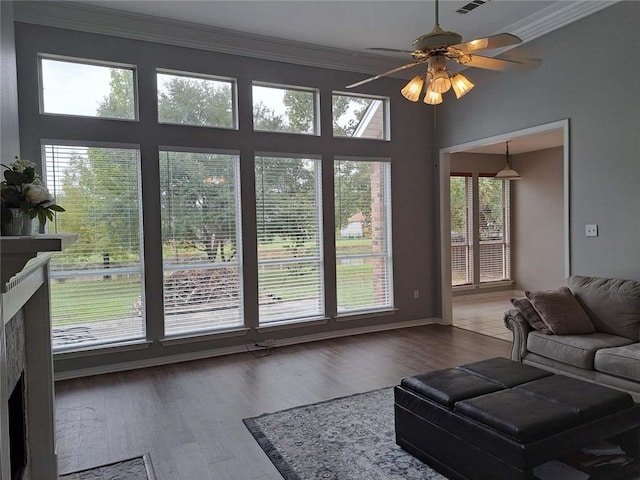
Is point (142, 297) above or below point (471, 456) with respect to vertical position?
above

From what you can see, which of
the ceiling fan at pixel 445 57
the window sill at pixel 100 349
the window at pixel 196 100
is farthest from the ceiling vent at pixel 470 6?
the window sill at pixel 100 349

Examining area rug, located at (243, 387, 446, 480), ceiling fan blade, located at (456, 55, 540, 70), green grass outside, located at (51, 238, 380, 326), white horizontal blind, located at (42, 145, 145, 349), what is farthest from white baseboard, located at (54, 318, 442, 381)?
ceiling fan blade, located at (456, 55, 540, 70)

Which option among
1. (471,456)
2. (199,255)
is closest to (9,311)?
(471,456)

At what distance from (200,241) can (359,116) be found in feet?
8.75

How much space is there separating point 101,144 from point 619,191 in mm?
4980

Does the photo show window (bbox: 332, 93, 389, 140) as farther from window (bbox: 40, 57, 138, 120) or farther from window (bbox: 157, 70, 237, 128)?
window (bbox: 40, 57, 138, 120)

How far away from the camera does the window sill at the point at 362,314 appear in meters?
5.73

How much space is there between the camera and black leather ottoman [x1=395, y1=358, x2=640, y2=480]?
81.5 inches

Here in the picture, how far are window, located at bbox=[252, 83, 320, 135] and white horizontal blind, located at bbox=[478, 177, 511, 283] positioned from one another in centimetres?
436

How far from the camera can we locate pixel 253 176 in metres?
5.12

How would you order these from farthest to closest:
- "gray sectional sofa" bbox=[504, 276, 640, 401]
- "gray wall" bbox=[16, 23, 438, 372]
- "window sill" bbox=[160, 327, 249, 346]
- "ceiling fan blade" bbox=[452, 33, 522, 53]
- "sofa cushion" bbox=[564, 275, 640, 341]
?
"window sill" bbox=[160, 327, 249, 346] → "gray wall" bbox=[16, 23, 438, 372] → "sofa cushion" bbox=[564, 275, 640, 341] → "gray sectional sofa" bbox=[504, 276, 640, 401] → "ceiling fan blade" bbox=[452, 33, 522, 53]

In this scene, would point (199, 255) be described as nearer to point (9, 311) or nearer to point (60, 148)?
point (60, 148)

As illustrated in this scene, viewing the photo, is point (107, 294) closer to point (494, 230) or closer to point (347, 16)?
point (347, 16)

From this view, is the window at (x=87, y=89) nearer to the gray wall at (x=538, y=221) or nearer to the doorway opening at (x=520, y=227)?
the doorway opening at (x=520, y=227)
